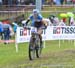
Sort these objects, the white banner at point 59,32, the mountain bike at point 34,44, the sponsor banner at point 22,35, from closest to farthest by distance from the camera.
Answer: the mountain bike at point 34,44 < the sponsor banner at point 22,35 < the white banner at point 59,32

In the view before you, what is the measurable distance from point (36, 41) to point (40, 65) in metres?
1.61

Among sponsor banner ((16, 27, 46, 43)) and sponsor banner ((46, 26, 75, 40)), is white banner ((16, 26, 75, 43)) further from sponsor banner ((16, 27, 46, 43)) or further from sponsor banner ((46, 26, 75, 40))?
sponsor banner ((16, 27, 46, 43))

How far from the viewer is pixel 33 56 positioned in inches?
619

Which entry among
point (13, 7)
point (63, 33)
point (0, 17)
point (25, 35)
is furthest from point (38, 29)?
point (13, 7)

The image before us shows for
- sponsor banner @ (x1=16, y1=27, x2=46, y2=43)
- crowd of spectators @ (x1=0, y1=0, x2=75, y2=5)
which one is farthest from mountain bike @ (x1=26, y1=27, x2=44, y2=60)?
crowd of spectators @ (x1=0, y1=0, x2=75, y2=5)

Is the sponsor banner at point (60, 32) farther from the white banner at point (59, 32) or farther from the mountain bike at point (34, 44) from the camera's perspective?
the mountain bike at point (34, 44)

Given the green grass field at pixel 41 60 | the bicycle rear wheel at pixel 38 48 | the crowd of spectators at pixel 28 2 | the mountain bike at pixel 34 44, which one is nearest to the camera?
the green grass field at pixel 41 60

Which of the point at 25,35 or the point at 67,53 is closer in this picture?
the point at 67,53

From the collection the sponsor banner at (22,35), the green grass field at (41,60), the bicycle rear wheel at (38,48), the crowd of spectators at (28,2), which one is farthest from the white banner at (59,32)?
the crowd of spectators at (28,2)

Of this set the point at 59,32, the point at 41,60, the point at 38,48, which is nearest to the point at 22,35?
the point at 59,32

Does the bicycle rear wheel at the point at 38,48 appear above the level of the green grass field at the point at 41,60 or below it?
above

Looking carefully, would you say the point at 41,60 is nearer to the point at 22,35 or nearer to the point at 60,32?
the point at 22,35

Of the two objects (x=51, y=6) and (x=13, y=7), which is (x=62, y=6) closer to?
(x=51, y=6)

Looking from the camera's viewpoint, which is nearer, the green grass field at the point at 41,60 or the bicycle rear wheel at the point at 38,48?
the green grass field at the point at 41,60
